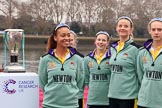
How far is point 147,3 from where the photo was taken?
2375 inches

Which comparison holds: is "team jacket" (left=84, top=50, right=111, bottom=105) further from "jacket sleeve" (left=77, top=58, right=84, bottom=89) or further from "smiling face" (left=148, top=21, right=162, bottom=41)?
"smiling face" (left=148, top=21, right=162, bottom=41)

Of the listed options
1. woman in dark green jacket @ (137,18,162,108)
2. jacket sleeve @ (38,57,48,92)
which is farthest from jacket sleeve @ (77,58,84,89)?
woman in dark green jacket @ (137,18,162,108)

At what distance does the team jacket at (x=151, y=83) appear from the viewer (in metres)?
4.06

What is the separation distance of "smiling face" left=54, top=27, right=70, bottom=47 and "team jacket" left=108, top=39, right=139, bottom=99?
0.86m

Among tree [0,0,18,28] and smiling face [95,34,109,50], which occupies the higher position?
tree [0,0,18,28]

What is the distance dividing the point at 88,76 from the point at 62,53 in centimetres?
109

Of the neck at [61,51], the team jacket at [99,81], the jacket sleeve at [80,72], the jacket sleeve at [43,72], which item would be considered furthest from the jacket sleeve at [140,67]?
the jacket sleeve at [43,72]

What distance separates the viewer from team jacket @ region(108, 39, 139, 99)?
4500 mm

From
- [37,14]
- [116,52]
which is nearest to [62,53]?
[116,52]

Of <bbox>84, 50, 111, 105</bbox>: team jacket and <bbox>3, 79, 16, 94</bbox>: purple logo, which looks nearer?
<bbox>3, 79, 16, 94</bbox>: purple logo

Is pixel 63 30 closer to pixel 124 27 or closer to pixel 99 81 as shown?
pixel 124 27

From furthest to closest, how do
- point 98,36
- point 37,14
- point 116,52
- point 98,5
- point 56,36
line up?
point 98,5, point 37,14, point 98,36, point 116,52, point 56,36

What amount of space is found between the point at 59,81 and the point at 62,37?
1.48 ft

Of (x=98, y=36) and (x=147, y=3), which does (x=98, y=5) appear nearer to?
(x=147, y=3)
